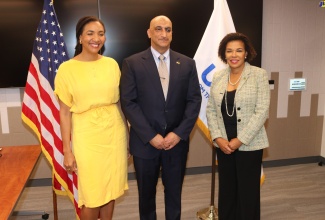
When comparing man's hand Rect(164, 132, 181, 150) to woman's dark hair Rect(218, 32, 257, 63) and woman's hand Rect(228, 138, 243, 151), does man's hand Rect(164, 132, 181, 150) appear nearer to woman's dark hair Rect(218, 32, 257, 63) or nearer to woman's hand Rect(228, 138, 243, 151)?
woman's hand Rect(228, 138, 243, 151)

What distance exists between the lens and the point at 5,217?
168 cm

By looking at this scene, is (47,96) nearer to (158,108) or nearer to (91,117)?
(91,117)

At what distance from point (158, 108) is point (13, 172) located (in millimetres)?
1079

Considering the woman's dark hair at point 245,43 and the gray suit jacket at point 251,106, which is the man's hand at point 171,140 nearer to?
the gray suit jacket at point 251,106

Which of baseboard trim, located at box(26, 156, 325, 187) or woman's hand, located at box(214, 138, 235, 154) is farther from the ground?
woman's hand, located at box(214, 138, 235, 154)

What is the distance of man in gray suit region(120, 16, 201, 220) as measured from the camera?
235cm

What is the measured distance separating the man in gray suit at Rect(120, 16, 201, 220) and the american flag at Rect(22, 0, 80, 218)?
0.74m

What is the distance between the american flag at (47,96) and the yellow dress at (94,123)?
0.60 meters

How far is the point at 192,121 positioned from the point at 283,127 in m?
2.57

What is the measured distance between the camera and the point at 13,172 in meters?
2.29

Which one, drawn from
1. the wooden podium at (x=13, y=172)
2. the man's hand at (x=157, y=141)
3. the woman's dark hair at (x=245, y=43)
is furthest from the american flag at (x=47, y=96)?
the woman's dark hair at (x=245, y=43)

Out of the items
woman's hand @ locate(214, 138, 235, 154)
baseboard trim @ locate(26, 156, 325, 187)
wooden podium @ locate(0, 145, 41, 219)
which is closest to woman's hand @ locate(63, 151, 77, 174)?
wooden podium @ locate(0, 145, 41, 219)

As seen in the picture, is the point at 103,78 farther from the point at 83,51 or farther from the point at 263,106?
the point at 263,106

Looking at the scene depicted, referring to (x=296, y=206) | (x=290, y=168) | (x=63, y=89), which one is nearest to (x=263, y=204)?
(x=296, y=206)
